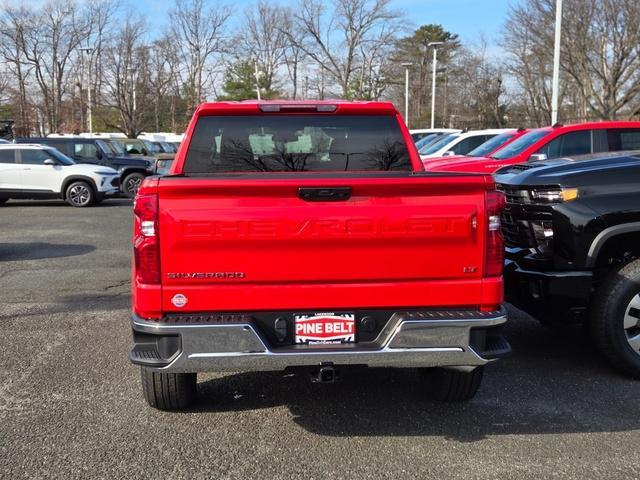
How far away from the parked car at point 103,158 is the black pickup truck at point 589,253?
17.1 m

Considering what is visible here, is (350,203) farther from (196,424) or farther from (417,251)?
(196,424)

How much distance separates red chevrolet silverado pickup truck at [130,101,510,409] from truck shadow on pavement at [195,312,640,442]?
2.14 feet

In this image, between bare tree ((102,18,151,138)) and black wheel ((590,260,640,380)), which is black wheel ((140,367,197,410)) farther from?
bare tree ((102,18,151,138))

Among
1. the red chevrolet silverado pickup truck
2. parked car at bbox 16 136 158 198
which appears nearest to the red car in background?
the red chevrolet silverado pickup truck

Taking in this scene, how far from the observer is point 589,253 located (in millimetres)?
4371

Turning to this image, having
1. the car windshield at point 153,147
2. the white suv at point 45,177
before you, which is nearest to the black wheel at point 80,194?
the white suv at point 45,177

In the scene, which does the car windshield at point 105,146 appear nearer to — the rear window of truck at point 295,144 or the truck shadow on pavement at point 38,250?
the truck shadow on pavement at point 38,250

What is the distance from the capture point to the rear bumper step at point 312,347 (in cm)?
324

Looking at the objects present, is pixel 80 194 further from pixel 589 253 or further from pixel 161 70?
pixel 161 70

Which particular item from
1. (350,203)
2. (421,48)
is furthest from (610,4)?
(421,48)

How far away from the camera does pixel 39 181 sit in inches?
664

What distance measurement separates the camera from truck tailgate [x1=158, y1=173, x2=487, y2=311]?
10.5ft

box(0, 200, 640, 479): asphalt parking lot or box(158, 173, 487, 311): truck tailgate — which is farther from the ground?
box(158, 173, 487, 311): truck tailgate

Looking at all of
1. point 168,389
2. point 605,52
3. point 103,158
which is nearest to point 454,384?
point 168,389
